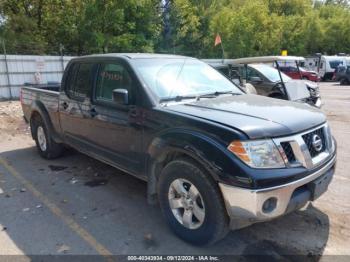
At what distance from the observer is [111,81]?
4.30 metres

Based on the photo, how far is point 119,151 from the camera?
415 centimetres

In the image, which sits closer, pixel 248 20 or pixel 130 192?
pixel 130 192

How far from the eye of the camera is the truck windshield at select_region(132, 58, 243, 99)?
3.85 m

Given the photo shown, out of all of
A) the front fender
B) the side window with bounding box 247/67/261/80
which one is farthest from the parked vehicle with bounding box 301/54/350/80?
the front fender

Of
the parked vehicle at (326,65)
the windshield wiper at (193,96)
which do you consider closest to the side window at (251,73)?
the windshield wiper at (193,96)

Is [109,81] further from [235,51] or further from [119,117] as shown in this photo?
[235,51]

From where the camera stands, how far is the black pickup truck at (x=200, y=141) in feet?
9.27

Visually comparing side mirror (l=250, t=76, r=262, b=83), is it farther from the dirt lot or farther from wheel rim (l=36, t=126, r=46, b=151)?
wheel rim (l=36, t=126, r=46, b=151)

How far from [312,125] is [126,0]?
795 inches

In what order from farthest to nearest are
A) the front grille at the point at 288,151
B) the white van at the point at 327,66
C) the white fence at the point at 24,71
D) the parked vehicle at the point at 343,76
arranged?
the white van at the point at 327,66
the parked vehicle at the point at 343,76
the white fence at the point at 24,71
the front grille at the point at 288,151

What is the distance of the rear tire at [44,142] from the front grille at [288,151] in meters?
4.33

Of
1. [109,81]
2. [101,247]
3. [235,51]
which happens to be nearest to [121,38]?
[235,51]

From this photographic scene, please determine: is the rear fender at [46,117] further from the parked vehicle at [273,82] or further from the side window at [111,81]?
the parked vehicle at [273,82]

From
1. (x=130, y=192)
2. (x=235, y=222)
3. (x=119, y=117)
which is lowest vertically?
(x=130, y=192)
